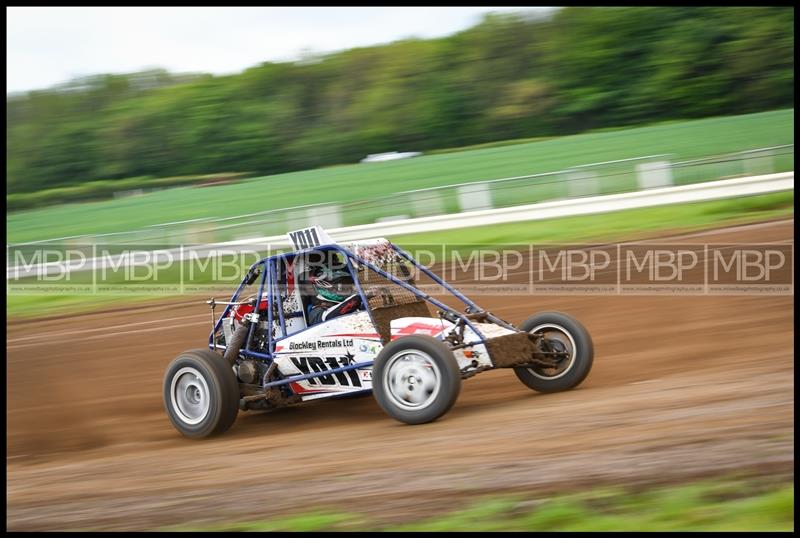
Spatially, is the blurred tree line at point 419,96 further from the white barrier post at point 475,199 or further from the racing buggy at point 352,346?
the racing buggy at point 352,346

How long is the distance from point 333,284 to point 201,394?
1432 millimetres

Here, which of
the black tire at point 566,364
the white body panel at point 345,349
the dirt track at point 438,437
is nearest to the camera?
the dirt track at point 438,437

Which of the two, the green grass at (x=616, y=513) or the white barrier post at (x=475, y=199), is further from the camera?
the white barrier post at (x=475, y=199)

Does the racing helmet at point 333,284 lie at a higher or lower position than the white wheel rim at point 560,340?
higher

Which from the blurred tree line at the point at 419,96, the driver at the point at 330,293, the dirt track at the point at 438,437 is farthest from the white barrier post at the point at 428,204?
the driver at the point at 330,293

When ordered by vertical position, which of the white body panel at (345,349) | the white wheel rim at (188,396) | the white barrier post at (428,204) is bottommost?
the white wheel rim at (188,396)

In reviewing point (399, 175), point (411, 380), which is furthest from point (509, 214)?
point (411, 380)

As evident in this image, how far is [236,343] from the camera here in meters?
7.85

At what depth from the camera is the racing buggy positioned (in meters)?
6.82

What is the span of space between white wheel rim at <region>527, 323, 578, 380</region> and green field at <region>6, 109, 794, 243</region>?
13.6 m

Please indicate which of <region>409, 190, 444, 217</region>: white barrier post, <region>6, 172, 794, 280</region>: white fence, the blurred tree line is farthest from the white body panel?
the blurred tree line

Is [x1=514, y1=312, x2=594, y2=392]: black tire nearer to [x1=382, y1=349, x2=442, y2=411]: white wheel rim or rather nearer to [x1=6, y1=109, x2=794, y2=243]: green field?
[x1=382, y1=349, x2=442, y2=411]: white wheel rim

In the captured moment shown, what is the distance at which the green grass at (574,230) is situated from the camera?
14.7 m

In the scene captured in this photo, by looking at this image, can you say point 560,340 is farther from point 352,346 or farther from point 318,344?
point 318,344
